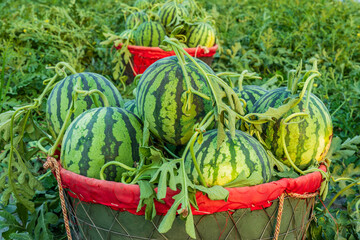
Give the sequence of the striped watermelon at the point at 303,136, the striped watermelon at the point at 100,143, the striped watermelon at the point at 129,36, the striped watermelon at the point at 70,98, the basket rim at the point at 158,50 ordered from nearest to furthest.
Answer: the striped watermelon at the point at 100,143 < the striped watermelon at the point at 303,136 < the striped watermelon at the point at 70,98 < the basket rim at the point at 158,50 < the striped watermelon at the point at 129,36

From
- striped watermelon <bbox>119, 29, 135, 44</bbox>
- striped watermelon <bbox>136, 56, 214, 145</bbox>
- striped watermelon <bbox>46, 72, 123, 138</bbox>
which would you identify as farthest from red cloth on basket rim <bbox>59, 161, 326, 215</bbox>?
striped watermelon <bbox>119, 29, 135, 44</bbox>

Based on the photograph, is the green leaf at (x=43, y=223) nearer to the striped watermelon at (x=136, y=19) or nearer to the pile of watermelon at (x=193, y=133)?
the pile of watermelon at (x=193, y=133)

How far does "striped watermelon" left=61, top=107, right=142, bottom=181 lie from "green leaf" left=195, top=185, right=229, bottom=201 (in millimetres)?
426

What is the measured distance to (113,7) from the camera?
671 cm

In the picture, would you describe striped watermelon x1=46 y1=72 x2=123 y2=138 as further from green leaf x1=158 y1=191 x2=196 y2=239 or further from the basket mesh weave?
green leaf x1=158 y1=191 x2=196 y2=239

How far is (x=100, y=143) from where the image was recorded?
1.71 metres

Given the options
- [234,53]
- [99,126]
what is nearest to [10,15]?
[234,53]

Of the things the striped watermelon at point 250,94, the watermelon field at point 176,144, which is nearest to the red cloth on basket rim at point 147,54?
the watermelon field at point 176,144

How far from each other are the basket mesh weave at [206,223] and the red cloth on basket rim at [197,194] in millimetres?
35

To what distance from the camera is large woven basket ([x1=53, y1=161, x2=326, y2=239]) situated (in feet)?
4.84

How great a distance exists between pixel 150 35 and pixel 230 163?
293cm

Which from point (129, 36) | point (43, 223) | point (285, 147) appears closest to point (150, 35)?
point (129, 36)

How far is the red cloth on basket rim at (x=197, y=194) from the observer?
4.78 ft

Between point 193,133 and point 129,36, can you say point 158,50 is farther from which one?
point 193,133
